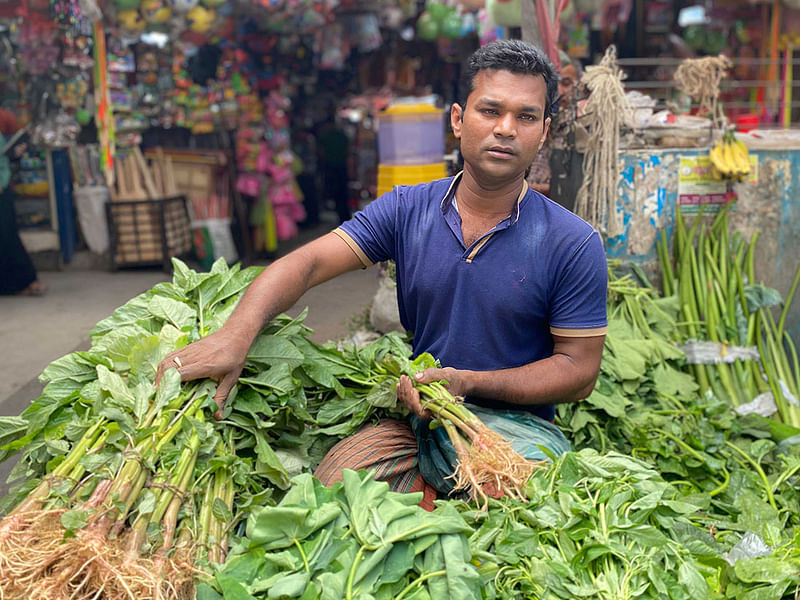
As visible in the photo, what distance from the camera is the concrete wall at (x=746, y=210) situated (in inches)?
166

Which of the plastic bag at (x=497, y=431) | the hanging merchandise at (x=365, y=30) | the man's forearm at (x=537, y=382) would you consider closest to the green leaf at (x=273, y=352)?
the plastic bag at (x=497, y=431)

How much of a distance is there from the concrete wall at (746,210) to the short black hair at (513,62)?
6.63ft

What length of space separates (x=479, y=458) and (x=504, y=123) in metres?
0.89

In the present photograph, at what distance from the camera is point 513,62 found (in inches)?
87.1

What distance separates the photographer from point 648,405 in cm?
350

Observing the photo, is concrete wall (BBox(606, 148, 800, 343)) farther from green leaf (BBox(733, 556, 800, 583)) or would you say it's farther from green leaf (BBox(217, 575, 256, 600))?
green leaf (BBox(217, 575, 256, 600))

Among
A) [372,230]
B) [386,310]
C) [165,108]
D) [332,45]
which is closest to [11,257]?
[165,108]

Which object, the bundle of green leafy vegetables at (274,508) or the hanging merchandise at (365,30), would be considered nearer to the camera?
the bundle of green leafy vegetables at (274,508)

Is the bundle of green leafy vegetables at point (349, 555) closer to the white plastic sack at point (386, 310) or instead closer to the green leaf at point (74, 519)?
the green leaf at point (74, 519)

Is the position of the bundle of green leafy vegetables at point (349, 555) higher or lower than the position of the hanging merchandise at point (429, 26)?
lower

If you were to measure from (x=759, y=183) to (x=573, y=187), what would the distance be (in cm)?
98

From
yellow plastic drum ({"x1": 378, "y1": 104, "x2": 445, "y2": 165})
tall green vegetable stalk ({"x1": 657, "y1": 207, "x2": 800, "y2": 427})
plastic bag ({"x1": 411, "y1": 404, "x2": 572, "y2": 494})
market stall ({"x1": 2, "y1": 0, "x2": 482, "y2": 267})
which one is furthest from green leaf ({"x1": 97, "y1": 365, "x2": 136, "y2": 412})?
market stall ({"x1": 2, "y1": 0, "x2": 482, "y2": 267})

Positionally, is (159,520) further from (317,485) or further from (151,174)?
(151,174)

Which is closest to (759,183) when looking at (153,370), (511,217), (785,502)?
(785,502)
